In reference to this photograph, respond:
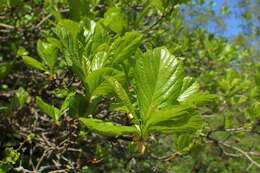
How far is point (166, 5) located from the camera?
5.30 feet

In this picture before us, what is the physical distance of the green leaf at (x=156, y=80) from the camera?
2.67 ft

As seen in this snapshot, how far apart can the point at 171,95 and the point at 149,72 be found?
2.4 inches

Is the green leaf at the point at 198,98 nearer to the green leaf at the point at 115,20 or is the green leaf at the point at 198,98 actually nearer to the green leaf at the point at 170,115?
the green leaf at the point at 170,115

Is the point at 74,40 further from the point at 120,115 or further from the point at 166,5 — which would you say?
the point at 120,115

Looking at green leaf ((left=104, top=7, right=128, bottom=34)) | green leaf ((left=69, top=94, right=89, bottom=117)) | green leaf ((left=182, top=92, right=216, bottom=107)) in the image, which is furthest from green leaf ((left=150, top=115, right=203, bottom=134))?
green leaf ((left=104, top=7, right=128, bottom=34))

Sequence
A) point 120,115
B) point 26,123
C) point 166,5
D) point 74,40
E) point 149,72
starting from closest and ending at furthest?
point 149,72 < point 74,40 < point 166,5 < point 120,115 < point 26,123

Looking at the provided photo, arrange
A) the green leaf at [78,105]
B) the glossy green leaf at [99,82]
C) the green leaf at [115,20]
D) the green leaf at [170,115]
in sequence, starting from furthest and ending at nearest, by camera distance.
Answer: the green leaf at [115,20] → the green leaf at [78,105] → the glossy green leaf at [99,82] → the green leaf at [170,115]

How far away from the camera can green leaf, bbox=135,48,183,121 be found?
81 cm

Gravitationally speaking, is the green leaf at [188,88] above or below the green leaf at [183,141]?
above

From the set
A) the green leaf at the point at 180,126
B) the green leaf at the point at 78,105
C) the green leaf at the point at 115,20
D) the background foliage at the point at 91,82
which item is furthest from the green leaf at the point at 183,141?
the green leaf at the point at 180,126

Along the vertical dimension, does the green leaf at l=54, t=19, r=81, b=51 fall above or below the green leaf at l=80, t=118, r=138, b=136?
above

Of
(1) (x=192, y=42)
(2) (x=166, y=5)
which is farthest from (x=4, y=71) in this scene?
(1) (x=192, y=42)

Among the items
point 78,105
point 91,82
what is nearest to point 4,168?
point 78,105

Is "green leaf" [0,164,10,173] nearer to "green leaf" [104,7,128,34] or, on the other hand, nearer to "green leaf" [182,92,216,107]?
"green leaf" [104,7,128,34]
